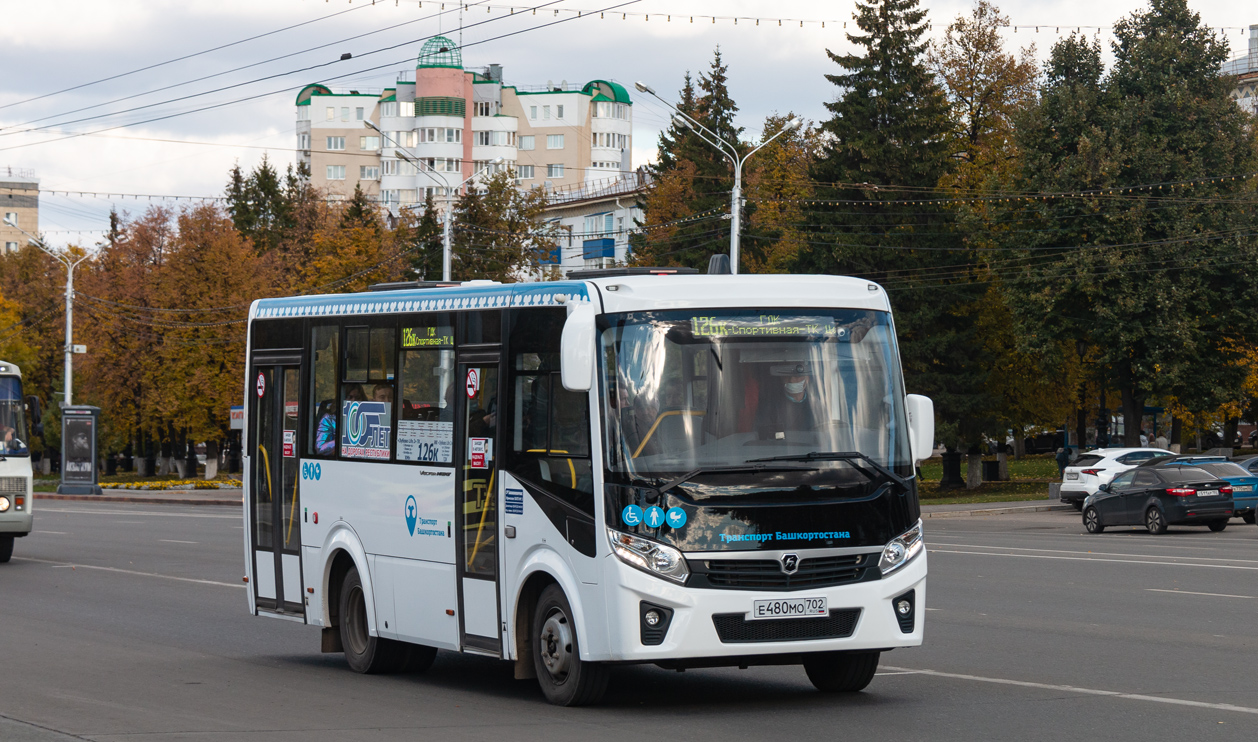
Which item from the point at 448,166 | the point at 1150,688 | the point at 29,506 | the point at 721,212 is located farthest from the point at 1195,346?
the point at 448,166

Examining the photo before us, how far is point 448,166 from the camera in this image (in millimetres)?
141875

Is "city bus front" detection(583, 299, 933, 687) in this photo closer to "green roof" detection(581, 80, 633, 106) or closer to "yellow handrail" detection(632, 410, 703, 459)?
"yellow handrail" detection(632, 410, 703, 459)

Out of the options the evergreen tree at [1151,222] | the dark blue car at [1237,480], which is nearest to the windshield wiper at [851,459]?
the dark blue car at [1237,480]

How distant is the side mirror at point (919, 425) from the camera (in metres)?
9.91

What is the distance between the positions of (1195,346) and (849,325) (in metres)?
39.3

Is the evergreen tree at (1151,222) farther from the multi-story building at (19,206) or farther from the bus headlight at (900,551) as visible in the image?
the multi-story building at (19,206)

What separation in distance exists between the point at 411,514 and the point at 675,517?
261cm

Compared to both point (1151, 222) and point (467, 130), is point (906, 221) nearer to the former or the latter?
point (1151, 222)

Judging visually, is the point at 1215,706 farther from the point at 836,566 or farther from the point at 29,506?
the point at 29,506

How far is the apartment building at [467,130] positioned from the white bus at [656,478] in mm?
126087

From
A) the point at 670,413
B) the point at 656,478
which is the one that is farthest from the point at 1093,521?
the point at 656,478

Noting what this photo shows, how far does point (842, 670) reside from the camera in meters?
10.3

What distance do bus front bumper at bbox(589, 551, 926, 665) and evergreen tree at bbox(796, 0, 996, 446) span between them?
134ft

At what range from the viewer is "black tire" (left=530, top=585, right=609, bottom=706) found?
9539 millimetres
